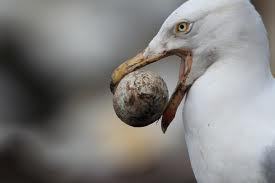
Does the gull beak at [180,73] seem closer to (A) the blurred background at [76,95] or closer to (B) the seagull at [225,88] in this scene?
(B) the seagull at [225,88]

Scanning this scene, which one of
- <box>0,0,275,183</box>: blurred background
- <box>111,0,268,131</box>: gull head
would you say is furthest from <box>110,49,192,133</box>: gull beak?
<box>0,0,275,183</box>: blurred background

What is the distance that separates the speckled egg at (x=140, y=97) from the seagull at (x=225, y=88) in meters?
0.05

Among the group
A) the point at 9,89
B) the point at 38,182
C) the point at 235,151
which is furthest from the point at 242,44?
the point at 9,89

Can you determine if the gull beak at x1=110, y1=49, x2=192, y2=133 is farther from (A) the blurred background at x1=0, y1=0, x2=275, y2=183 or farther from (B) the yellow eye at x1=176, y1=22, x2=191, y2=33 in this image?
(A) the blurred background at x1=0, y1=0, x2=275, y2=183

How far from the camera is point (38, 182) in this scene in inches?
225

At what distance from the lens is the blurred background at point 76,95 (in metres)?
6.06

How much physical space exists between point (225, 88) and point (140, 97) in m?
0.27

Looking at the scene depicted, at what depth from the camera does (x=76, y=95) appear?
314 inches

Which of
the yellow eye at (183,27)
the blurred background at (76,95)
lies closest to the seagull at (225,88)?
the yellow eye at (183,27)

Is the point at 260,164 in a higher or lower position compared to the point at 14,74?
higher

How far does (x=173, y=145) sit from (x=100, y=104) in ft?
4.20

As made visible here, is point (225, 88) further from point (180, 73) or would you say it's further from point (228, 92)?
point (180, 73)

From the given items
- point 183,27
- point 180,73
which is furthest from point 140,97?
point 183,27

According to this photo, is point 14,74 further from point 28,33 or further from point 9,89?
point 28,33
